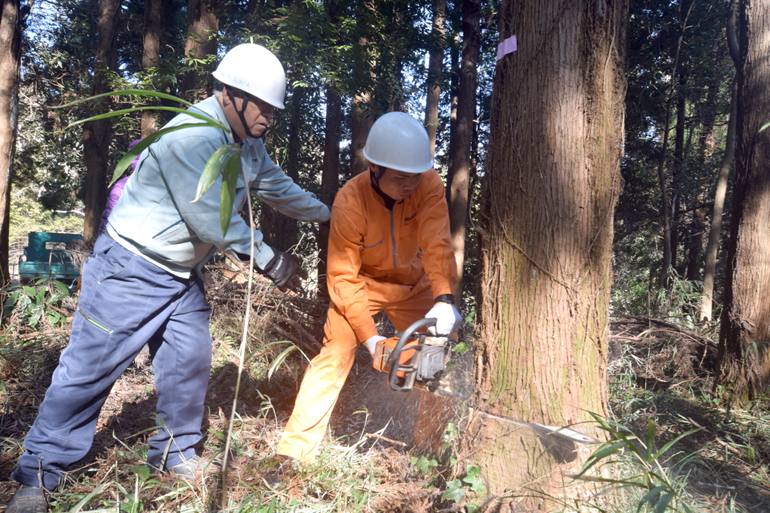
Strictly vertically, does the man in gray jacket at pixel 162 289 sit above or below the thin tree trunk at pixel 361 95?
below

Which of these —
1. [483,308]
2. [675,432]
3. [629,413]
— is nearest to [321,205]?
[483,308]

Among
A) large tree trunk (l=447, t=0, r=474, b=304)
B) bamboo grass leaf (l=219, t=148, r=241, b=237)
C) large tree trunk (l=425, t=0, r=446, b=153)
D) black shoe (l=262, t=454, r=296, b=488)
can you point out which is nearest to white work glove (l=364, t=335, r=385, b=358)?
black shoe (l=262, t=454, r=296, b=488)

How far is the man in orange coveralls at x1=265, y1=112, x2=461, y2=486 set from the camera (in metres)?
2.43

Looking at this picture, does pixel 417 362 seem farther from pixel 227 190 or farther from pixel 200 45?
pixel 200 45

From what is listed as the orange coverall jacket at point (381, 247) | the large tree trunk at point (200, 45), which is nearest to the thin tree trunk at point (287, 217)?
the large tree trunk at point (200, 45)

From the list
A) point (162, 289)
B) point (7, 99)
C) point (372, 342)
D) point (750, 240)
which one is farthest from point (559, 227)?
point (7, 99)

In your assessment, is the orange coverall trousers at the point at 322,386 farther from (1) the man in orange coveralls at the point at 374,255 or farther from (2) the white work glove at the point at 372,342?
A: (2) the white work glove at the point at 372,342

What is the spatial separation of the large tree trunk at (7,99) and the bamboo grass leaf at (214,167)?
483 centimetres

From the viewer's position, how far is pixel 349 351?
2.59 m

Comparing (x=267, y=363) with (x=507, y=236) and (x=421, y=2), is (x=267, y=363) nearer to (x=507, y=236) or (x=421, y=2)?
(x=507, y=236)

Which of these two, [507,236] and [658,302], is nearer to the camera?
[507,236]

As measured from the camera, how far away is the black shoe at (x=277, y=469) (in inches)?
87.4

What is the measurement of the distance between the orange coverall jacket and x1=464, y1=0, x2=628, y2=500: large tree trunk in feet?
2.48

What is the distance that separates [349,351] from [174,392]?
3.13 ft
